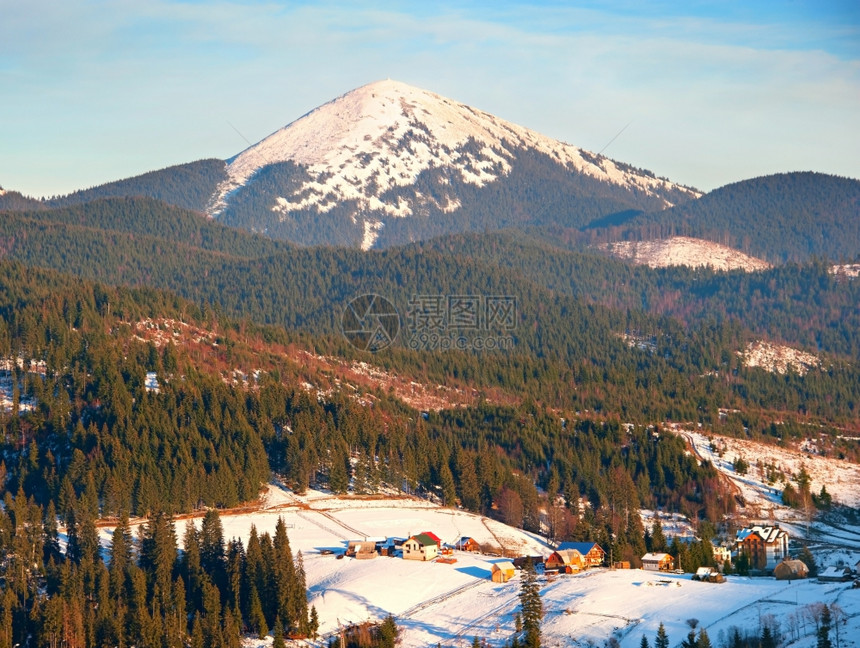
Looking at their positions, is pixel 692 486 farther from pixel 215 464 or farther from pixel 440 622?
pixel 440 622

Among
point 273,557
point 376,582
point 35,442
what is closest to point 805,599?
point 376,582

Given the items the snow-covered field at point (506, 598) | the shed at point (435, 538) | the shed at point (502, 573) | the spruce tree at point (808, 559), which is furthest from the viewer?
the shed at point (435, 538)

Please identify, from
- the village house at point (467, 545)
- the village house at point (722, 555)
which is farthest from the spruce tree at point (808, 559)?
the village house at point (467, 545)

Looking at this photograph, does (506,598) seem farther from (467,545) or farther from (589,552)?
(467,545)

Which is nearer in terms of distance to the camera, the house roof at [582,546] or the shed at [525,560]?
the shed at [525,560]

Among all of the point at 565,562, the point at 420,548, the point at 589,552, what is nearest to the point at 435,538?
the point at 420,548

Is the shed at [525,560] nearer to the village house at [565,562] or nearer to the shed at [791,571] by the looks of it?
the village house at [565,562]
